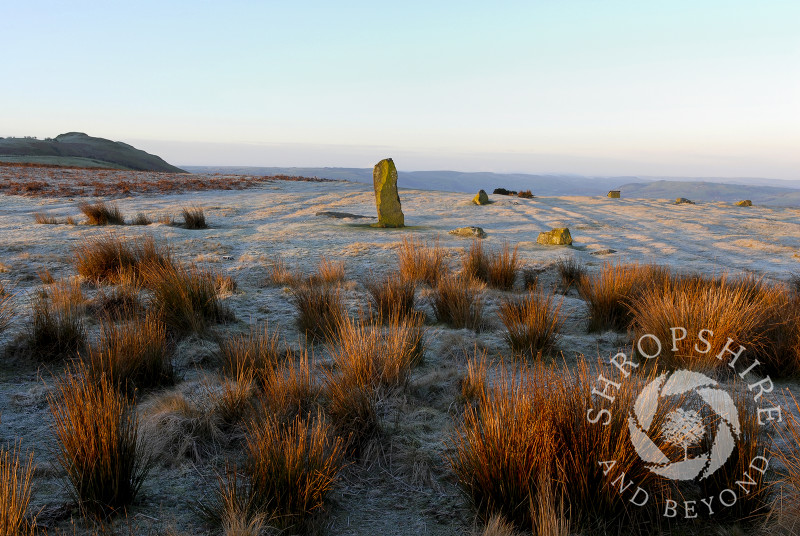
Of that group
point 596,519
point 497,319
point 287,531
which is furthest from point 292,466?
point 497,319

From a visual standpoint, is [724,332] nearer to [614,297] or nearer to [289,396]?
[614,297]

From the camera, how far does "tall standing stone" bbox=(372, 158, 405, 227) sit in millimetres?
11273

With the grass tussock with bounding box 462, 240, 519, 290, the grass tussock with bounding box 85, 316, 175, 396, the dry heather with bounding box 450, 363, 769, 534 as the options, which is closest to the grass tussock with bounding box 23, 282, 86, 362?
the grass tussock with bounding box 85, 316, 175, 396

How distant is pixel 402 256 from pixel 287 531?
183 inches

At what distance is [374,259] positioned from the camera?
7.80 meters

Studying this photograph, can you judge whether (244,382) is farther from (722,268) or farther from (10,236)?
(10,236)

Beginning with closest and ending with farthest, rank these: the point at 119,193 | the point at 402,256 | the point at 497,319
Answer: the point at 497,319, the point at 402,256, the point at 119,193

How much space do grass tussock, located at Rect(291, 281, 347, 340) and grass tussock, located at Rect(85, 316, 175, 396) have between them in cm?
121

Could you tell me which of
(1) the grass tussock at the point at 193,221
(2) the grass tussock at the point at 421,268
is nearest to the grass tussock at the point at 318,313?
(2) the grass tussock at the point at 421,268

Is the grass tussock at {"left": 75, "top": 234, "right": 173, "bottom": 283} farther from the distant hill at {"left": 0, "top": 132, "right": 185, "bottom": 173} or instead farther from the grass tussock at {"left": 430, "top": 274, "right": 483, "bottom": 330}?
the distant hill at {"left": 0, "top": 132, "right": 185, "bottom": 173}

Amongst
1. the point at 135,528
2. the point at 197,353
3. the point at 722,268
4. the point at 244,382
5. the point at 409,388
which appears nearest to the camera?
the point at 135,528

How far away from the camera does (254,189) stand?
22.5 metres

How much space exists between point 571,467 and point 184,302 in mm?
3614

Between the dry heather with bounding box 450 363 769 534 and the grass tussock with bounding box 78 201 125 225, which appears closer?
the dry heather with bounding box 450 363 769 534
